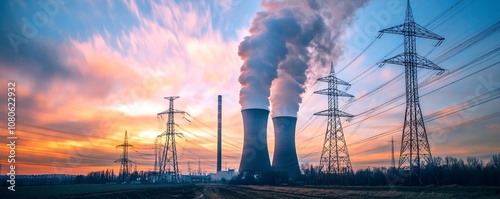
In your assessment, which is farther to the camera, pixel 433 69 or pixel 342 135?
pixel 342 135

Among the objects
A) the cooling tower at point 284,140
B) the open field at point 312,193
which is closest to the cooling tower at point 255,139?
the cooling tower at point 284,140

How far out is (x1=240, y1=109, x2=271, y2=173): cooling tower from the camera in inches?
1848

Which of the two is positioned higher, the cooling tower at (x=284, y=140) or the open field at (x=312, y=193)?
the cooling tower at (x=284, y=140)

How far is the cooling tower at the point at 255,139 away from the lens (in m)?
46.9

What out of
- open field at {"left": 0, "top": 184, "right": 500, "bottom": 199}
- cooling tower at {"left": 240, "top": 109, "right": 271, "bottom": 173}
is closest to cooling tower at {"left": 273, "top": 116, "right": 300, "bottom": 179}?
cooling tower at {"left": 240, "top": 109, "right": 271, "bottom": 173}

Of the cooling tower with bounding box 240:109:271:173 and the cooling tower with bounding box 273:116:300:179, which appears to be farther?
the cooling tower with bounding box 273:116:300:179

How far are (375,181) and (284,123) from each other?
1612 cm

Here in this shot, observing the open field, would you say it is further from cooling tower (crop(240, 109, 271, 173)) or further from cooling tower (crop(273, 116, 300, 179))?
cooling tower (crop(273, 116, 300, 179))

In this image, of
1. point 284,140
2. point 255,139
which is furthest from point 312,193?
point 284,140

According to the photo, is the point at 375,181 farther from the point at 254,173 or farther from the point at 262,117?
the point at 254,173

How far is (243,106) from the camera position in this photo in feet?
156

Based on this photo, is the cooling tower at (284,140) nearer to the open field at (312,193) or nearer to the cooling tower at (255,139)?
the cooling tower at (255,139)

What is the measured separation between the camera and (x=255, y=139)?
154 feet

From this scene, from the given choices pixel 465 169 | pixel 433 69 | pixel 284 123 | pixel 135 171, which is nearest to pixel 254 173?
pixel 284 123
